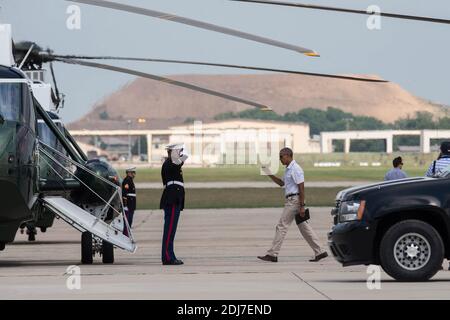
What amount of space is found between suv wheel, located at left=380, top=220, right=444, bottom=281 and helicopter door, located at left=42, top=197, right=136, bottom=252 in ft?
18.5

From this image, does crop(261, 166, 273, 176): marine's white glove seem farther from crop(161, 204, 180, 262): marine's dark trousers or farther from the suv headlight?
the suv headlight

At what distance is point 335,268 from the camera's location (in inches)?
698

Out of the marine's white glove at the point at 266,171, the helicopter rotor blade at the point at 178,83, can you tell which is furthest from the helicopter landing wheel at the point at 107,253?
the helicopter rotor blade at the point at 178,83

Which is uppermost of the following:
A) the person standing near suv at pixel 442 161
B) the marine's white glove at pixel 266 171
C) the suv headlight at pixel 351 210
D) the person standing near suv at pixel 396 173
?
the person standing near suv at pixel 442 161

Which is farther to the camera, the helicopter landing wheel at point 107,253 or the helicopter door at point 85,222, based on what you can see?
the helicopter landing wheel at point 107,253

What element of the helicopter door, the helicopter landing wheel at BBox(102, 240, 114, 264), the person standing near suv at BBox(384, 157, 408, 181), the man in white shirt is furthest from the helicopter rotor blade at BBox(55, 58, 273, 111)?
the person standing near suv at BBox(384, 157, 408, 181)

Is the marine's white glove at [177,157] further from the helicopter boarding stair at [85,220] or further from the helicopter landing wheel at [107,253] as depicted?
the helicopter landing wheel at [107,253]

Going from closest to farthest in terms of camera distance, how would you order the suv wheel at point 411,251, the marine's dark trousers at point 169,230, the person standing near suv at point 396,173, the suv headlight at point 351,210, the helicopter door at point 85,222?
the suv wheel at point 411,251 → the suv headlight at point 351,210 → the marine's dark trousers at point 169,230 → the helicopter door at point 85,222 → the person standing near suv at point 396,173

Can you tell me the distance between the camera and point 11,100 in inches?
707

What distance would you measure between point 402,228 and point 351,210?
0.72 meters

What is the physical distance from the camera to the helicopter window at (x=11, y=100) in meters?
17.6
